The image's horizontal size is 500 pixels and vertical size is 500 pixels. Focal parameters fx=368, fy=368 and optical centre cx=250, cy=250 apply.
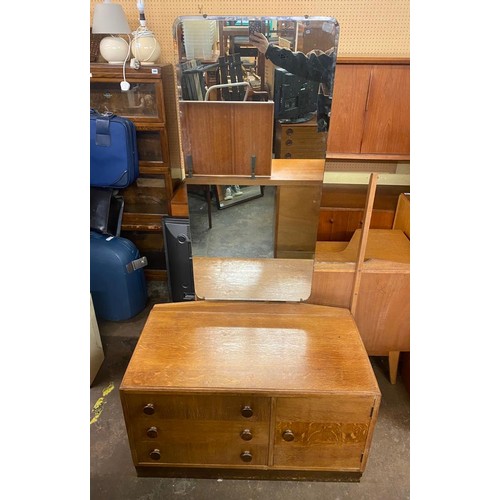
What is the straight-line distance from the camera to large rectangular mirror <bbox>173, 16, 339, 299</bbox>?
1.31 meters

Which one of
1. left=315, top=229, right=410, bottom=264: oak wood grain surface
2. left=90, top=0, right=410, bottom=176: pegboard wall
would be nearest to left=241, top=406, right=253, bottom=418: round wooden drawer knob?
left=315, top=229, right=410, bottom=264: oak wood grain surface

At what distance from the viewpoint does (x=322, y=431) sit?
1.48 metres

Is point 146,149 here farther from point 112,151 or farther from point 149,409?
point 149,409

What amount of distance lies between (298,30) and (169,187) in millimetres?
1360

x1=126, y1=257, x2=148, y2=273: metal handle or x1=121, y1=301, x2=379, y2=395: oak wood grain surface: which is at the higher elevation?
x1=126, y1=257, x2=148, y2=273: metal handle

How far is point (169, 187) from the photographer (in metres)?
2.40

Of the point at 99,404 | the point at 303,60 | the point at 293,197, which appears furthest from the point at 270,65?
the point at 99,404

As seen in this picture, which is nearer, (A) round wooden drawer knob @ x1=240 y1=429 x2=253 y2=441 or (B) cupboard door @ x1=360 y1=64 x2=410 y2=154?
(A) round wooden drawer knob @ x1=240 y1=429 x2=253 y2=441

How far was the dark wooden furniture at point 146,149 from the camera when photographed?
2.09 meters

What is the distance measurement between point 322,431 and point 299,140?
3.80 ft

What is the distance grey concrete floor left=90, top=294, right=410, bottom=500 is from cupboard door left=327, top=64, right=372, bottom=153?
1399mm

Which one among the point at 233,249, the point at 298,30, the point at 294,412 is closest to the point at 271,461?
the point at 294,412

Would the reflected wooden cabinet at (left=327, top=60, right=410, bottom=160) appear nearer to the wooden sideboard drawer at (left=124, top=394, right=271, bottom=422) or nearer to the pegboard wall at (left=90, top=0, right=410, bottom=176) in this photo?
the pegboard wall at (left=90, top=0, right=410, bottom=176)

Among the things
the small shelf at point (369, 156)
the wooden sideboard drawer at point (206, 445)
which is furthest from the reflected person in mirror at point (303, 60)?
the wooden sideboard drawer at point (206, 445)
